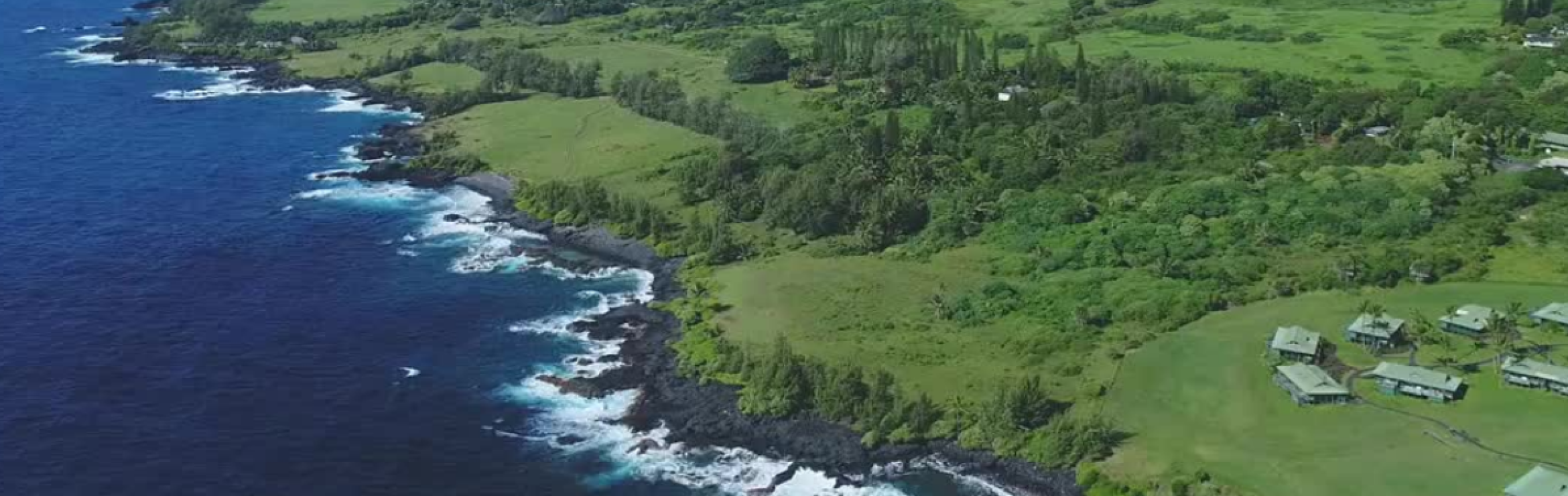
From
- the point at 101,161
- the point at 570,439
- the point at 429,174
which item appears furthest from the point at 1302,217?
the point at 101,161

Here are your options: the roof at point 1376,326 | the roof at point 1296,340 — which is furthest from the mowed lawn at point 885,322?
the roof at point 1376,326

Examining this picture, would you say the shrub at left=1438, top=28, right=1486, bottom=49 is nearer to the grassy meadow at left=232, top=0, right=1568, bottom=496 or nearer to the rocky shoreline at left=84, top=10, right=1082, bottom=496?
the grassy meadow at left=232, top=0, right=1568, bottom=496

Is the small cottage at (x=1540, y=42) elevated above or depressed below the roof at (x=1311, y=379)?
above

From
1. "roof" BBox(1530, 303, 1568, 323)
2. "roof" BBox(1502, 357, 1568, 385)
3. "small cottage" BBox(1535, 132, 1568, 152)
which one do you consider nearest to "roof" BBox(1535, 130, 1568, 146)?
"small cottage" BBox(1535, 132, 1568, 152)

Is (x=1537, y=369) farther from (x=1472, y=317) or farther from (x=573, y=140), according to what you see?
(x=573, y=140)

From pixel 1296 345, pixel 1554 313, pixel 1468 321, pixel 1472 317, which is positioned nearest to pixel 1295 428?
pixel 1296 345

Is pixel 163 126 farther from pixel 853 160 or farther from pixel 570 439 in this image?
pixel 570 439

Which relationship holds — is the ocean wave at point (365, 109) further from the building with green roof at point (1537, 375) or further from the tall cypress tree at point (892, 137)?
the building with green roof at point (1537, 375)
